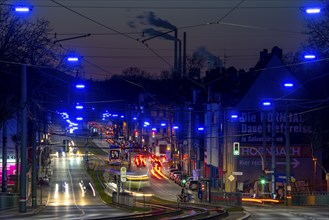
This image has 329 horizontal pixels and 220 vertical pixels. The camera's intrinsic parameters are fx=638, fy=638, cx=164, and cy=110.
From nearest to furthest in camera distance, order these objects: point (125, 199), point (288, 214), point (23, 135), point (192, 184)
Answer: point (23, 135) < point (288, 214) < point (125, 199) < point (192, 184)

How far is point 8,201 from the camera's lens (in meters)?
47.4

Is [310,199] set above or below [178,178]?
below

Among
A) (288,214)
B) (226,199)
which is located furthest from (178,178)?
(288,214)

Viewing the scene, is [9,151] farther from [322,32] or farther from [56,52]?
[322,32]

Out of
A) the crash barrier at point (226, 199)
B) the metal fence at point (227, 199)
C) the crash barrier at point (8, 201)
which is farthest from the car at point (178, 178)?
the crash barrier at point (8, 201)

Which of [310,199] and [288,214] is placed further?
[310,199]

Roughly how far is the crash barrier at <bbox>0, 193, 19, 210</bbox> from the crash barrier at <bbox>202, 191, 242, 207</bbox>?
15.7 meters

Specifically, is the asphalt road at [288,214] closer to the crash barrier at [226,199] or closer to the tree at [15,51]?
the crash barrier at [226,199]

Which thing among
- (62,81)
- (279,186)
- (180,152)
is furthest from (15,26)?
(180,152)

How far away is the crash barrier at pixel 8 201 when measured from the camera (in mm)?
45862

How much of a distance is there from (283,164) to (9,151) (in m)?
30.2

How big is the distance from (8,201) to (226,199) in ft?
54.6

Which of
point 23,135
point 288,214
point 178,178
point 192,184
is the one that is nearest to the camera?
point 23,135

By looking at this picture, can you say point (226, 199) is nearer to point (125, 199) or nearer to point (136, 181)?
point (125, 199)
